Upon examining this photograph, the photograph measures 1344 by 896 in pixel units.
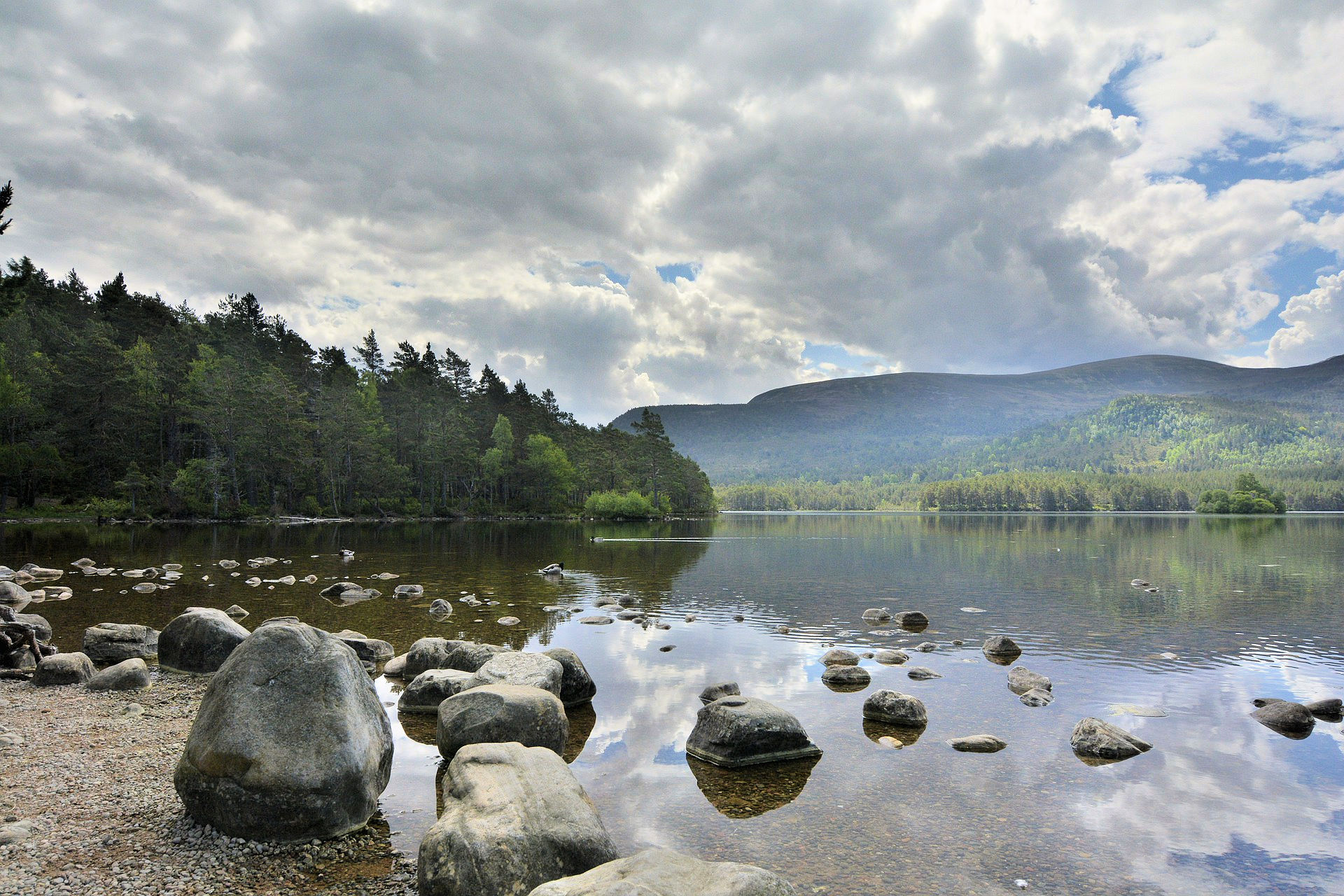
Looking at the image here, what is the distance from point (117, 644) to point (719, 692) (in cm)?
1564

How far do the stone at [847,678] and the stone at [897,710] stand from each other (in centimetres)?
258

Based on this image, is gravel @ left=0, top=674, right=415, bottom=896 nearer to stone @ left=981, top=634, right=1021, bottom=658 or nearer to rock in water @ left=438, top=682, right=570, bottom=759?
rock in water @ left=438, top=682, right=570, bottom=759

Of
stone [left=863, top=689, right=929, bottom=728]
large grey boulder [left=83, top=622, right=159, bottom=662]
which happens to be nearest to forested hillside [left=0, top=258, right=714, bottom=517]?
large grey boulder [left=83, top=622, right=159, bottom=662]

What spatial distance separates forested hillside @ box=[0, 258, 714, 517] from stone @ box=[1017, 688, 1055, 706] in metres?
85.9

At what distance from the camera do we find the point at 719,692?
16.0 metres

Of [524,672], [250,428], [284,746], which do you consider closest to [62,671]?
[524,672]

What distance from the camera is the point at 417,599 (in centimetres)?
2834

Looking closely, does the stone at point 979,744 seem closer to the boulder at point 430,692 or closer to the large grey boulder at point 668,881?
the large grey boulder at point 668,881

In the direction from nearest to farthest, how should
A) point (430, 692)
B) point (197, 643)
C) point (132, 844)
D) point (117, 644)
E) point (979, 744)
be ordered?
point (132, 844) → point (979, 744) → point (430, 692) → point (197, 643) → point (117, 644)

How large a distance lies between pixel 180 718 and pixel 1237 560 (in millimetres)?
62553

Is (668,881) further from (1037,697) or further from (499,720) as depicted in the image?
(1037,697)

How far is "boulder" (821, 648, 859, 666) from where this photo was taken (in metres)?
19.4

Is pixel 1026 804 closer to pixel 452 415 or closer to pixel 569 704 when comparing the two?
pixel 569 704

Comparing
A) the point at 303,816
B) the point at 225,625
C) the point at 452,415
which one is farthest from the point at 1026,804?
the point at 452,415
